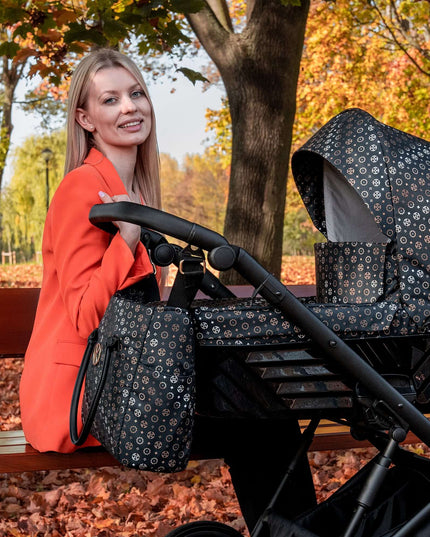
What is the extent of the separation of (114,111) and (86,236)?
0.58 meters

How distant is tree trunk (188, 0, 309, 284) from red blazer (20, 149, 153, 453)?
318 cm

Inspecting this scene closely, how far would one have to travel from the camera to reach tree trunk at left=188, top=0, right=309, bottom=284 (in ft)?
19.4

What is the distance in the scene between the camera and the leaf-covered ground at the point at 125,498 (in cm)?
365

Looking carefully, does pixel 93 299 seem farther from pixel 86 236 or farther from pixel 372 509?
pixel 372 509

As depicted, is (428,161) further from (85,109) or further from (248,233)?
(248,233)

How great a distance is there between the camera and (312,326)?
196cm

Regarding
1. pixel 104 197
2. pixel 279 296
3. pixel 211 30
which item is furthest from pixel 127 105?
pixel 211 30

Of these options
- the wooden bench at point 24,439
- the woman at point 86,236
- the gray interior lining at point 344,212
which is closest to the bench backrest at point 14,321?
the wooden bench at point 24,439

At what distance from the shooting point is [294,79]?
6.06 metres

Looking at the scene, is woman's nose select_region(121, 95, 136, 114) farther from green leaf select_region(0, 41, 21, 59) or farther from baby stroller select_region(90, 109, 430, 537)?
green leaf select_region(0, 41, 21, 59)

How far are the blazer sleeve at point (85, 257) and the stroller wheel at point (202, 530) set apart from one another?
67 centimetres

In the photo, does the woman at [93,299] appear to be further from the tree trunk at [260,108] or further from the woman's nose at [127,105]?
the tree trunk at [260,108]

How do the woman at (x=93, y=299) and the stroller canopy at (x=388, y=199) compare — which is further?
the woman at (x=93, y=299)

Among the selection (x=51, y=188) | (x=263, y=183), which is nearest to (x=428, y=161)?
(x=263, y=183)
